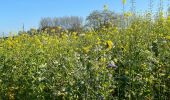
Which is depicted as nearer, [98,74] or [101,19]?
[98,74]

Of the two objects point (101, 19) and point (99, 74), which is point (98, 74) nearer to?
point (99, 74)

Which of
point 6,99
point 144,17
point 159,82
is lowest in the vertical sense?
point 6,99

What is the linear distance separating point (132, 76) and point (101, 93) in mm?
481

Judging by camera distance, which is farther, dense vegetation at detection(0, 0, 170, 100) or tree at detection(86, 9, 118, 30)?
tree at detection(86, 9, 118, 30)

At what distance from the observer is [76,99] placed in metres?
4.71

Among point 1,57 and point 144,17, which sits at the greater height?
point 144,17

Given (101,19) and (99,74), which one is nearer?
(99,74)

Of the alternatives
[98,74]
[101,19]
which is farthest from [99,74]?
[101,19]

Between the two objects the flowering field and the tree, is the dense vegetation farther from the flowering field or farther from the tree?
the tree

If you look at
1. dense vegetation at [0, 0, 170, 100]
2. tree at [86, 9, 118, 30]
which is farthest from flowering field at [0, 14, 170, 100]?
tree at [86, 9, 118, 30]

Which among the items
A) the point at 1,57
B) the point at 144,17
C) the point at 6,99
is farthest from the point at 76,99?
the point at 144,17

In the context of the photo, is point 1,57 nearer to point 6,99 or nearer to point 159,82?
point 6,99

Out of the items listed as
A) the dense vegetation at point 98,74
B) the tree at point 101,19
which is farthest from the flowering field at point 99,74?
the tree at point 101,19

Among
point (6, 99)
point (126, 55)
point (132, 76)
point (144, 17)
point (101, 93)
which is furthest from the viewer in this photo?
point (144, 17)
